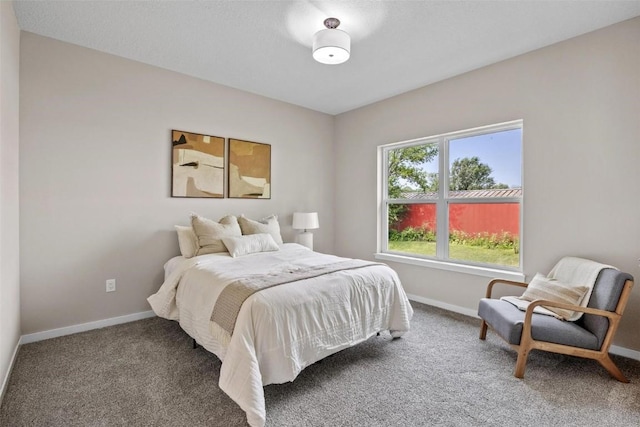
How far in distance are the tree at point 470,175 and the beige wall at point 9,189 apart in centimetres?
401

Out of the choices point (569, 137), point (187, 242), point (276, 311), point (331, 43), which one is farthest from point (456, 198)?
point (187, 242)

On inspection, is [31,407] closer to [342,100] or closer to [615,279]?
[615,279]

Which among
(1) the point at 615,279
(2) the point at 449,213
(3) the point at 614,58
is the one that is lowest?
(1) the point at 615,279

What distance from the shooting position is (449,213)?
12.2ft

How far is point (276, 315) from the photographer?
1.90 m

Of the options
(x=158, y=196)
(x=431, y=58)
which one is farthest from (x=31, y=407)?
(x=431, y=58)

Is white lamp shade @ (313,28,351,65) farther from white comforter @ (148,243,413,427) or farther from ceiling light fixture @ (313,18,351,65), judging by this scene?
white comforter @ (148,243,413,427)

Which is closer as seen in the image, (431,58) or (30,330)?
(30,330)

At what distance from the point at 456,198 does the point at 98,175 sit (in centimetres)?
382

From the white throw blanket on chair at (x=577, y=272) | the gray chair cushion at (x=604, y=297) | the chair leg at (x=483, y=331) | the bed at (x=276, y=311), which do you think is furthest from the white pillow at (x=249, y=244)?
the gray chair cushion at (x=604, y=297)

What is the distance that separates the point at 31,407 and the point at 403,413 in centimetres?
220

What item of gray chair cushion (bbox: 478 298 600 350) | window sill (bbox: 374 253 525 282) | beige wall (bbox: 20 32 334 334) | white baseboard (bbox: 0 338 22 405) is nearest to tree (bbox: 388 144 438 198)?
window sill (bbox: 374 253 525 282)

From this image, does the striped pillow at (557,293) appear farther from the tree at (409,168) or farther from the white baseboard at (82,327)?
the white baseboard at (82,327)

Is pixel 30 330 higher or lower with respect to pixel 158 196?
lower
